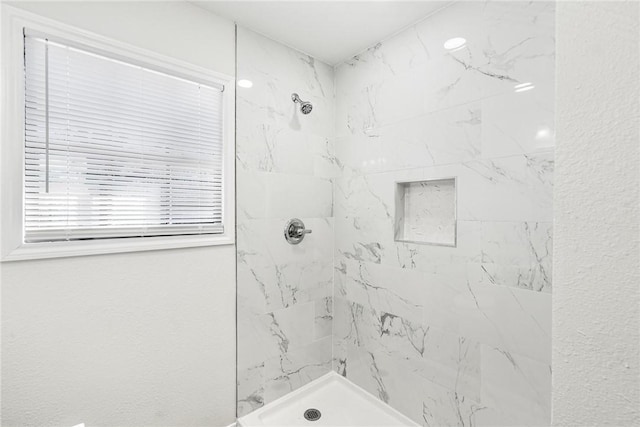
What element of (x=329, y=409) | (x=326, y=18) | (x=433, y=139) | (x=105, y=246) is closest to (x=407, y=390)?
(x=329, y=409)

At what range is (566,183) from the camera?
0.44 meters

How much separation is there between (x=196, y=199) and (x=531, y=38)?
1699mm

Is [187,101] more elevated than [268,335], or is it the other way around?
[187,101]

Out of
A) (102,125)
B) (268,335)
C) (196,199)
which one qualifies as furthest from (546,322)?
(102,125)

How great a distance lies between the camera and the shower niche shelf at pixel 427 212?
5.16 ft

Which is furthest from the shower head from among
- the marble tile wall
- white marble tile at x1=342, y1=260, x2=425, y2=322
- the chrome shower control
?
white marble tile at x1=342, y1=260, x2=425, y2=322

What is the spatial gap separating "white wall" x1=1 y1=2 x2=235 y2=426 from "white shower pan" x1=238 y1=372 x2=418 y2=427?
26cm

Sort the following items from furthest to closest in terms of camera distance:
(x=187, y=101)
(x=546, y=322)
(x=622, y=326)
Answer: (x=187, y=101) → (x=546, y=322) → (x=622, y=326)

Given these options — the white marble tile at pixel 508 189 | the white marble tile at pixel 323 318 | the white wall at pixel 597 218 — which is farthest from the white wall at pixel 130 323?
the white wall at pixel 597 218

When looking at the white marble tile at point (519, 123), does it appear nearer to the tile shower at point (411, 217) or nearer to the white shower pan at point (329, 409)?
the tile shower at point (411, 217)

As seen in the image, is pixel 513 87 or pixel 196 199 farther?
pixel 196 199

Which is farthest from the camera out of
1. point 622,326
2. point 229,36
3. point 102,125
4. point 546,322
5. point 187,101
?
point 229,36

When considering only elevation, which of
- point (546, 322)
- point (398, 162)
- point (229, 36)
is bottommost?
point (546, 322)

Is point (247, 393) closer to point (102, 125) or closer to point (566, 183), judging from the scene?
point (102, 125)
